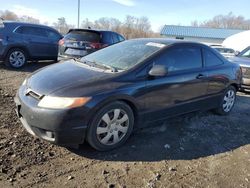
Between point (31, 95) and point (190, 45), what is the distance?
9.43 feet

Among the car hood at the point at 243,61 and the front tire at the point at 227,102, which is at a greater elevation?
the car hood at the point at 243,61

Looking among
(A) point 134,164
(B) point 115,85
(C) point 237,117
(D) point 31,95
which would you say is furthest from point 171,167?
(C) point 237,117

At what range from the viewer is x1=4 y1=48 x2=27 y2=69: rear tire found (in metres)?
10.7

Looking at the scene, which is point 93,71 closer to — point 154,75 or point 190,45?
point 154,75

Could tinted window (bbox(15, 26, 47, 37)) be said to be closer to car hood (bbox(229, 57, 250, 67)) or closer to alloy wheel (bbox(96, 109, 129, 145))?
car hood (bbox(229, 57, 250, 67))

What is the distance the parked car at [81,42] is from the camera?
9969 millimetres

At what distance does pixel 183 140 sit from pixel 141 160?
3.36 feet

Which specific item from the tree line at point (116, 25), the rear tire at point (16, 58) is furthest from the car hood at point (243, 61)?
the tree line at point (116, 25)

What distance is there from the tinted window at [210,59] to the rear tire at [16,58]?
7307 mm

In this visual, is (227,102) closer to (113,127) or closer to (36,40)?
(113,127)

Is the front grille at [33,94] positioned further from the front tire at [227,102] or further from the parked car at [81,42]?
the parked car at [81,42]

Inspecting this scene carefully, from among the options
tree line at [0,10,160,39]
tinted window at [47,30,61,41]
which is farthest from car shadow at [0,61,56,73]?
tree line at [0,10,160,39]

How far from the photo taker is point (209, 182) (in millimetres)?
3760

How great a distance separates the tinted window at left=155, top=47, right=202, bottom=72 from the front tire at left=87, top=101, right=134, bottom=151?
3.27 feet
